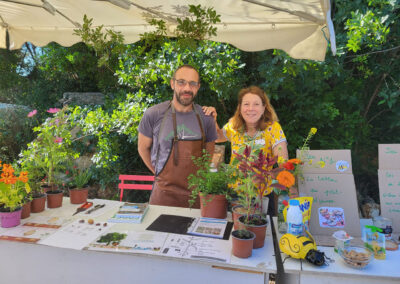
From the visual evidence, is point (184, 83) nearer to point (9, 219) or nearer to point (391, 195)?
point (9, 219)

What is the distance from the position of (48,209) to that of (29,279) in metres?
0.55

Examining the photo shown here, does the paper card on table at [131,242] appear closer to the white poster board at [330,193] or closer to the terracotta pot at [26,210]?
the terracotta pot at [26,210]

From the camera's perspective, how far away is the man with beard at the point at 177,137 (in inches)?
98.3

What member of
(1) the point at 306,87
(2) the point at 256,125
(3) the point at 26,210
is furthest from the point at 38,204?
(1) the point at 306,87

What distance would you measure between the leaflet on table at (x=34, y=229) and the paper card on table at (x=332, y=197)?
1.55m

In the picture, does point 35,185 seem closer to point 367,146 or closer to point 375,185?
point 367,146

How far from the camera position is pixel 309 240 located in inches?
57.0

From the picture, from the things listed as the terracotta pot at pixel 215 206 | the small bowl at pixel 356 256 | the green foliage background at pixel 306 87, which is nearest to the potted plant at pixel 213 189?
the terracotta pot at pixel 215 206

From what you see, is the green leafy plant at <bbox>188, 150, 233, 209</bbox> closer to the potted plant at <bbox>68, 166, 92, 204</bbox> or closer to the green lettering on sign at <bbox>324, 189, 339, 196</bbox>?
the green lettering on sign at <bbox>324, 189, 339, 196</bbox>

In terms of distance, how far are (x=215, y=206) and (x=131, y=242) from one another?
585mm

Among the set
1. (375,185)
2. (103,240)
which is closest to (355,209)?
(103,240)

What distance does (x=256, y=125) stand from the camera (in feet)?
8.09

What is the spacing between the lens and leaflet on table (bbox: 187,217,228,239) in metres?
1.65

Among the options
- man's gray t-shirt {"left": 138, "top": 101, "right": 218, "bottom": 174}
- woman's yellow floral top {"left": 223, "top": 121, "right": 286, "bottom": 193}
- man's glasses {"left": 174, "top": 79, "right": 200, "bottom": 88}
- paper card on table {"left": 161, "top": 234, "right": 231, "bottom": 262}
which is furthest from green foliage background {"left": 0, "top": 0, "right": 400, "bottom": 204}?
paper card on table {"left": 161, "top": 234, "right": 231, "bottom": 262}
